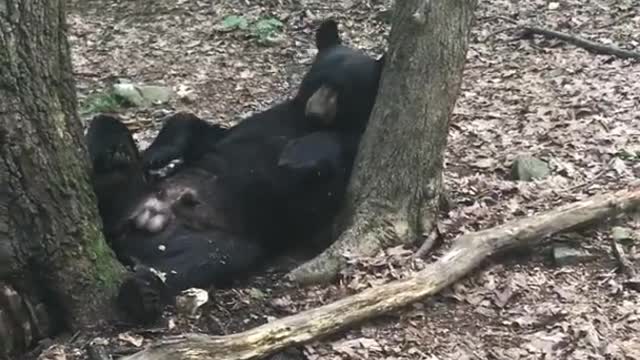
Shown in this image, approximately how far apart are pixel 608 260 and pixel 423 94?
53.9 inches

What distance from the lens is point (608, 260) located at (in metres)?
5.21

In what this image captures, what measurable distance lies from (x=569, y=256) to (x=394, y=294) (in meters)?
1.13

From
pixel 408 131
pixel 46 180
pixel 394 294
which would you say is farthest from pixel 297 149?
pixel 46 180

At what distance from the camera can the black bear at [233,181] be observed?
532 centimetres

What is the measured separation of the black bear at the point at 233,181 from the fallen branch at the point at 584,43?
352cm

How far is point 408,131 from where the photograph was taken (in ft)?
17.4

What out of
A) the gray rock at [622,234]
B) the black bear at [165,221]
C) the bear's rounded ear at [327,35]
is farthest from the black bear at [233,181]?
the gray rock at [622,234]

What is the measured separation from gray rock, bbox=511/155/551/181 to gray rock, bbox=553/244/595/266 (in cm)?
116

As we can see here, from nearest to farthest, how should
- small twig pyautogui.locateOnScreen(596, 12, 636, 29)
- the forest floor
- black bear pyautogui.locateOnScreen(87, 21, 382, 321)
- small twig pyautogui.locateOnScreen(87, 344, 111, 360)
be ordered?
small twig pyautogui.locateOnScreen(87, 344, 111, 360)
the forest floor
black bear pyautogui.locateOnScreen(87, 21, 382, 321)
small twig pyautogui.locateOnScreen(596, 12, 636, 29)

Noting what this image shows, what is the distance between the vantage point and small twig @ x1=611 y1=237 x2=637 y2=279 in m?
5.02

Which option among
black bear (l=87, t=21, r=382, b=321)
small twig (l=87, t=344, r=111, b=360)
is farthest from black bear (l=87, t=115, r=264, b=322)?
small twig (l=87, t=344, r=111, b=360)

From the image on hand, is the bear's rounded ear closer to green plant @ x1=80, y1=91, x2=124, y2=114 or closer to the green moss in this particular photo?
green plant @ x1=80, y1=91, x2=124, y2=114

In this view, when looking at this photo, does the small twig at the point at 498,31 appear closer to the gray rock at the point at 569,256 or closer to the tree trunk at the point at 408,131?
the tree trunk at the point at 408,131

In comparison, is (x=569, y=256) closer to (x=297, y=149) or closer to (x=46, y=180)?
(x=297, y=149)
